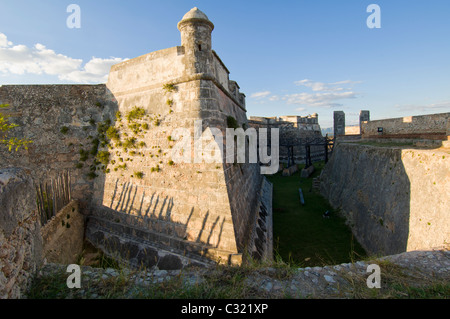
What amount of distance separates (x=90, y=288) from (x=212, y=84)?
243 inches

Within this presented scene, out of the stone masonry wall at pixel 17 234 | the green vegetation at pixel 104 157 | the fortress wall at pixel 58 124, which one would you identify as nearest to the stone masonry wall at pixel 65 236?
the fortress wall at pixel 58 124

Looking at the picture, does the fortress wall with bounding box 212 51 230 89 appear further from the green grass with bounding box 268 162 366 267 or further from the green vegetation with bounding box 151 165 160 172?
the green grass with bounding box 268 162 366 267

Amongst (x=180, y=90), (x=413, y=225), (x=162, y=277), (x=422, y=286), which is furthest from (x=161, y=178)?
(x=413, y=225)

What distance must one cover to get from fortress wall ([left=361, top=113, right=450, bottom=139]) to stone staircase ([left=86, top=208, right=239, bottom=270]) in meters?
12.3

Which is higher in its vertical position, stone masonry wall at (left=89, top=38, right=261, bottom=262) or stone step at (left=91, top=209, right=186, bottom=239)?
stone masonry wall at (left=89, top=38, right=261, bottom=262)

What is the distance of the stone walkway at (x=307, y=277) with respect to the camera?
10.4 ft

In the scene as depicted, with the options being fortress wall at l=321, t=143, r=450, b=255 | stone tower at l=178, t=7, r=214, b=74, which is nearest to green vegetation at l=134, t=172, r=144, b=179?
stone tower at l=178, t=7, r=214, b=74

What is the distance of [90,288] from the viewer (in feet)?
10.3

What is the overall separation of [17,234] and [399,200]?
31.8 ft

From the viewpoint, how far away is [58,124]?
9125mm

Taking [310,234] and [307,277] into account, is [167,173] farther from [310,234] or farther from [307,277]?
[310,234]

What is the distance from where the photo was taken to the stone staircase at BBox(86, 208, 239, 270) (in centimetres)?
625

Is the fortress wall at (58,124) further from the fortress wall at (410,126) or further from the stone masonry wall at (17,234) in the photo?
the fortress wall at (410,126)

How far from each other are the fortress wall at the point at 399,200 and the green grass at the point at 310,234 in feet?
1.99
